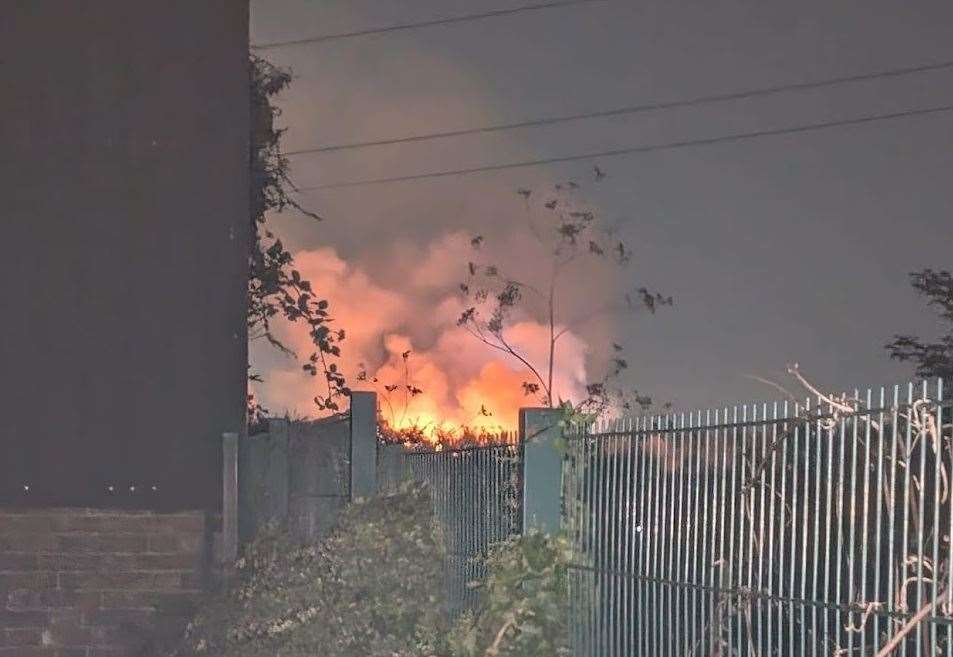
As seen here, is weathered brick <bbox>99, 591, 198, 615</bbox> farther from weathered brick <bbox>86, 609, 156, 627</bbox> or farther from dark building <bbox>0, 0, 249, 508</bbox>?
dark building <bbox>0, 0, 249, 508</bbox>

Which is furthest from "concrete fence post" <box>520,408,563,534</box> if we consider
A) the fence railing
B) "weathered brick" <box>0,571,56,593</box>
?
"weathered brick" <box>0,571,56,593</box>

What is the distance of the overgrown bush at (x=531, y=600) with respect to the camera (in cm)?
662

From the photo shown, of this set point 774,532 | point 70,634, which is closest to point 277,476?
point 70,634

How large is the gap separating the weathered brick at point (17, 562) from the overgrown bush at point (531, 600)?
468 cm

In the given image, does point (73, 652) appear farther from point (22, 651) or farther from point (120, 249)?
point (120, 249)

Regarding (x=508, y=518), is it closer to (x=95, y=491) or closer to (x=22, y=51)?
(x=95, y=491)

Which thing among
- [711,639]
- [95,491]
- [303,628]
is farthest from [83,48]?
[711,639]

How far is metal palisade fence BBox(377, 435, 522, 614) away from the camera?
7.58 metres

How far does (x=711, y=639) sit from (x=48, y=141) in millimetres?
7718

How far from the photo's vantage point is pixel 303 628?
8.26m

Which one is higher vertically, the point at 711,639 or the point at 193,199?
the point at 193,199

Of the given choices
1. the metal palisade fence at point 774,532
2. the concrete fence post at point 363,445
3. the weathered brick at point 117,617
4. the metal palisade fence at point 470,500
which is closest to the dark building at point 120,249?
the weathered brick at point 117,617

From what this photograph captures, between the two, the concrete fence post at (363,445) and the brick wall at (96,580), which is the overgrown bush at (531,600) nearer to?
the concrete fence post at (363,445)

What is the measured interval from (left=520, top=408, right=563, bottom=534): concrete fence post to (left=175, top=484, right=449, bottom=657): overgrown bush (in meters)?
1.34
